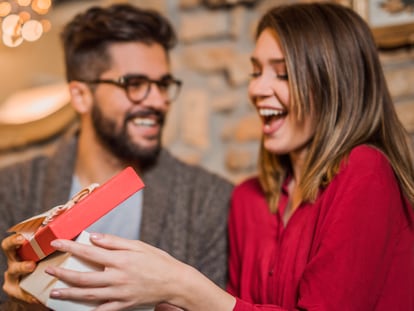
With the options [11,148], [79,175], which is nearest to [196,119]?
[79,175]

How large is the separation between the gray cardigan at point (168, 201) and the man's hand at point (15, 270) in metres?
0.40

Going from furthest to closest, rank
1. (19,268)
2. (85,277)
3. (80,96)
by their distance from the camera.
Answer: (80,96) < (19,268) < (85,277)

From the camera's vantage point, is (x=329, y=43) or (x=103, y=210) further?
(x=329, y=43)

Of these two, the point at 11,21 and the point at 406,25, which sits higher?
the point at 11,21

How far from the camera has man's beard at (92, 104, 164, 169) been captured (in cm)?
173

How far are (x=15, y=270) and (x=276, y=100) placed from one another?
25.9 inches

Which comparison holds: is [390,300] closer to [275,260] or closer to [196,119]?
[275,260]

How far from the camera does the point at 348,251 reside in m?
1.11

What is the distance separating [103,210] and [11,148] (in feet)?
3.88

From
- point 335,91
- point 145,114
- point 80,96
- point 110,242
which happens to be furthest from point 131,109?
point 110,242

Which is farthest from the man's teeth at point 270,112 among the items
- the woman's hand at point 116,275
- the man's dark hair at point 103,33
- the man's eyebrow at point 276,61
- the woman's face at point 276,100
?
the man's dark hair at point 103,33

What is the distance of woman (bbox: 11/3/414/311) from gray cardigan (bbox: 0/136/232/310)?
18cm

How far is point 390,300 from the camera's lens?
1.16 m

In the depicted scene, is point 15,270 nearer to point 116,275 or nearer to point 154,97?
point 116,275
